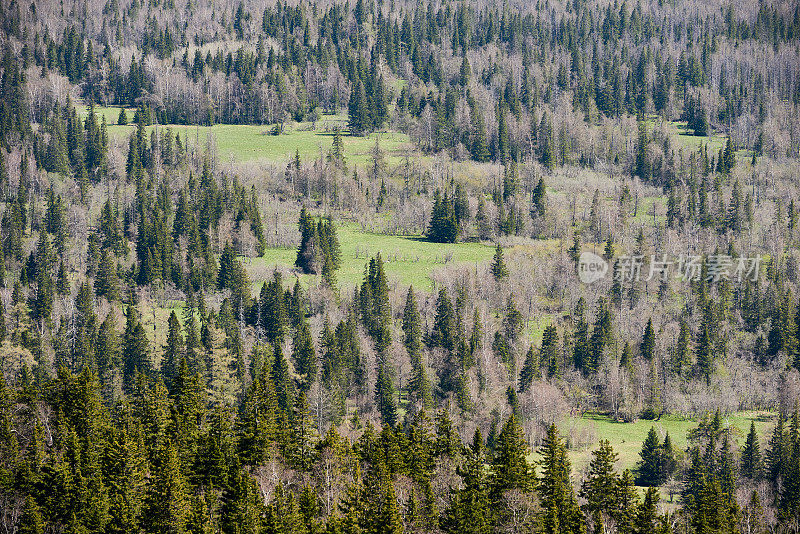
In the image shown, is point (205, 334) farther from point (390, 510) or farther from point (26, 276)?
point (390, 510)

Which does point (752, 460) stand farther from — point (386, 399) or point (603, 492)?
point (603, 492)

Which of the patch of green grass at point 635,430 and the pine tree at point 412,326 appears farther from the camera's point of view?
the pine tree at point 412,326

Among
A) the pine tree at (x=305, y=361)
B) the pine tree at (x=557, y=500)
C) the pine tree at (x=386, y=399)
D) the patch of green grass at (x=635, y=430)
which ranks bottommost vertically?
the patch of green grass at (x=635, y=430)

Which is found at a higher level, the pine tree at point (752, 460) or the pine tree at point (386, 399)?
the pine tree at point (386, 399)

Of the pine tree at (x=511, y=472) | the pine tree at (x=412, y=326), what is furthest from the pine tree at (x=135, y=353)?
the pine tree at (x=511, y=472)

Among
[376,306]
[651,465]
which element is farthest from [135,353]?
[651,465]

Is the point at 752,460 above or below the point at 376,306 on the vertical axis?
below

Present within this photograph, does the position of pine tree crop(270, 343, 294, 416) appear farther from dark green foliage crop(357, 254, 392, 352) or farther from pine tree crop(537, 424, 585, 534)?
pine tree crop(537, 424, 585, 534)

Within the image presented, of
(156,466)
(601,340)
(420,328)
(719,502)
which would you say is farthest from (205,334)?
(719,502)

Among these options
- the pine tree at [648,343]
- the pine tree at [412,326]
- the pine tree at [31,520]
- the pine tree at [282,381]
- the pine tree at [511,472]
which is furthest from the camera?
the pine tree at [648,343]

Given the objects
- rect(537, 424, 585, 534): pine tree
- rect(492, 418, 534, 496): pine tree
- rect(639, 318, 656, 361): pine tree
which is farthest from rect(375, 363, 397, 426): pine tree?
rect(492, 418, 534, 496): pine tree

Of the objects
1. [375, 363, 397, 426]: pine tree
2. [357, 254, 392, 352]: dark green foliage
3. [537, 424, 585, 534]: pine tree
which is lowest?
[375, 363, 397, 426]: pine tree

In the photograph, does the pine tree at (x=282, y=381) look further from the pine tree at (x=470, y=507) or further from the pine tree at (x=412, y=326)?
the pine tree at (x=470, y=507)

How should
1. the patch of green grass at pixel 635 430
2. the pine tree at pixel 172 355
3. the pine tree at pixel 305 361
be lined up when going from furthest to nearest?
1. the pine tree at pixel 305 361
2. the pine tree at pixel 172 355
3. the patch of green grass at pixel 635 430
